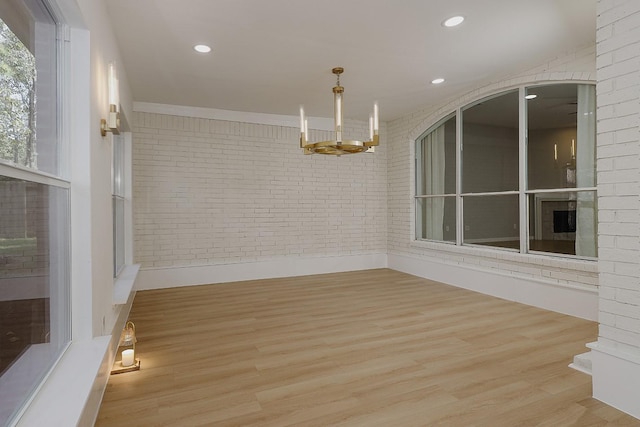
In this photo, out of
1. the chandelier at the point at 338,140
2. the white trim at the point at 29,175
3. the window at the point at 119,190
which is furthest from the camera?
the window at the point at 119,190

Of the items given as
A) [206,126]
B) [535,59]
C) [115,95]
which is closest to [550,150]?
[535,59]

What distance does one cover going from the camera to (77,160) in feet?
6.06

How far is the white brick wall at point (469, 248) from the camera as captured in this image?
3656 mm

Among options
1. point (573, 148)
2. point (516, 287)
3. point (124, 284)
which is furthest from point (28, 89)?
point (516, 287)

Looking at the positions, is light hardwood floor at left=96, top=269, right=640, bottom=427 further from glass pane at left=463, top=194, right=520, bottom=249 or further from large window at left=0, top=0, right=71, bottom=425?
glass pane at left=463, top=194, right=520, bottom=249

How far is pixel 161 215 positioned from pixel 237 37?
120 inches

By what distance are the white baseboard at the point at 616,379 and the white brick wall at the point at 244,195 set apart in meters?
4.50

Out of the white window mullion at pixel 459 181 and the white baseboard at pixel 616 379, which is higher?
the white window mullion at pixel 459 181

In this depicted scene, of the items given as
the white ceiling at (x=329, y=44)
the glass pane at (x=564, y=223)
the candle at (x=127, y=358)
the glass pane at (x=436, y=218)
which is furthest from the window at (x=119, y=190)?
the glass pane at (x=564, y=223)

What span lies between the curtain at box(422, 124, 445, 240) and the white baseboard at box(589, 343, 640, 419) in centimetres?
370

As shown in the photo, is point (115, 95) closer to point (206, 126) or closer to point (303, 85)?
point (303, 85)

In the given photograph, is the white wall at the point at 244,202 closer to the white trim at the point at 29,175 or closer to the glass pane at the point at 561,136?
the glass pane at the point at 561,136

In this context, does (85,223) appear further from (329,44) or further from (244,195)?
(244,195)

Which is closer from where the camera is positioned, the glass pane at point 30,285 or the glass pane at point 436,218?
the glass pane at point 30,285
